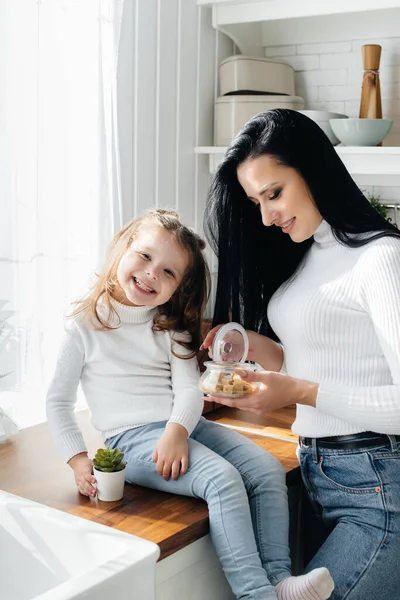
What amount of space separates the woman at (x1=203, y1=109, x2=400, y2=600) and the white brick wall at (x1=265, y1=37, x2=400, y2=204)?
964 mm

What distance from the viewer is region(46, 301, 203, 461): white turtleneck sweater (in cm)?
171

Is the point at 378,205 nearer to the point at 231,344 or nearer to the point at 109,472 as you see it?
the point at 231,344

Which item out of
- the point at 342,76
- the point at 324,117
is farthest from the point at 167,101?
the point at 342,76

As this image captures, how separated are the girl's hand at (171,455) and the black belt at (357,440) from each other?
0.88 ft

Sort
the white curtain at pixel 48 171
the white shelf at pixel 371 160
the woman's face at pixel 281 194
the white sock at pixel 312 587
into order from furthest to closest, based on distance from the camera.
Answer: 1. the white shelf at pixel 371 160
2. the white curtain at pixel 48 171
3. the woman's face at pixel 281 194
4. the white sock at pixel 312 587

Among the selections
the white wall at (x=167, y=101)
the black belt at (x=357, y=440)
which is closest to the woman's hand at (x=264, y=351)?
the black belt at (x=357, y=440)

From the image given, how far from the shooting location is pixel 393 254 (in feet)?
4.90

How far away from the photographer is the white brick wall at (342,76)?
2508 millimetres

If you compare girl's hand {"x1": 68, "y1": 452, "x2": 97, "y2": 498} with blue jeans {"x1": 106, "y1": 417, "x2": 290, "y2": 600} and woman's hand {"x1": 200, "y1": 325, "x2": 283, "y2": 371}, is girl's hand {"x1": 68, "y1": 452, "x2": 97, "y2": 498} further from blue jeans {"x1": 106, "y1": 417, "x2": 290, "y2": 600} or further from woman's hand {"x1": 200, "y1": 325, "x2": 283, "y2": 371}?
woman's hand {"x1": 200, "y1": 325, "x2": 283, "y2": 371}

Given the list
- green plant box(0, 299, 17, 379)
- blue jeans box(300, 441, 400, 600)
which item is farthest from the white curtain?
blue jeans box(300, 441, 400, 600)

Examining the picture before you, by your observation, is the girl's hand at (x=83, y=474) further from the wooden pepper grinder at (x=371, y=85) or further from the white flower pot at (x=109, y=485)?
the wooden pepper grinder at (x=371, y=85)

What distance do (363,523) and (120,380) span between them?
569 millimetres

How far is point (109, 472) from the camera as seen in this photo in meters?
1.59

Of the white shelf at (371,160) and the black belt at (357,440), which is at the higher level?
the white shelf at (371,160)
